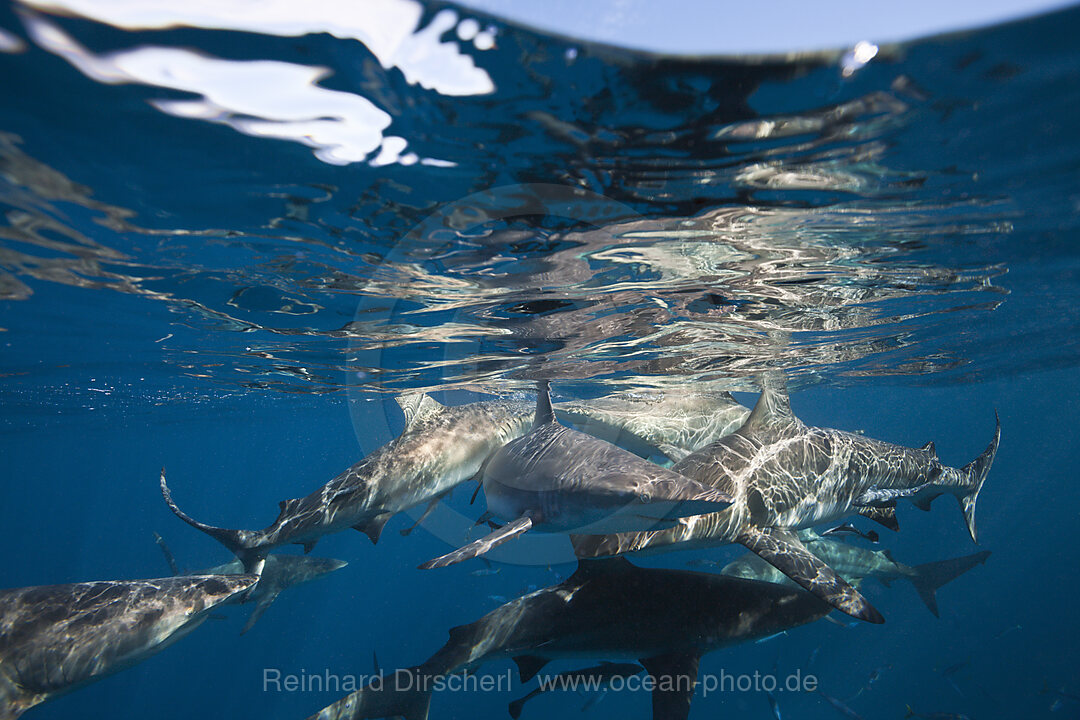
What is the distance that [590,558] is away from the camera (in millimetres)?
6160

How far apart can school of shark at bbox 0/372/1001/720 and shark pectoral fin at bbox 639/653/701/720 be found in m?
0.02

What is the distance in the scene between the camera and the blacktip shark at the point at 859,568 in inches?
384

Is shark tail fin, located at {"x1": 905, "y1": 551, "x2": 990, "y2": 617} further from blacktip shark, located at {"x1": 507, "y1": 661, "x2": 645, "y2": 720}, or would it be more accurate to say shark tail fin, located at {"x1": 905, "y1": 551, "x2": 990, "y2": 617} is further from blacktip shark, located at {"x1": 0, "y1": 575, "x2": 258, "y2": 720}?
blacktip shark, located at {"x1": 0, "y1": 575, "x2": 258, "y2": 720}

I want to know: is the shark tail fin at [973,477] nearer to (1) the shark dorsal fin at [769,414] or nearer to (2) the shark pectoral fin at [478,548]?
(1) the shark dorsal fin at [769,414]

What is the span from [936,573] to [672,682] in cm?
741

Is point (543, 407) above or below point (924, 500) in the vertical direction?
above

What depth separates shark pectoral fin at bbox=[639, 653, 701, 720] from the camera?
5395 millimetres

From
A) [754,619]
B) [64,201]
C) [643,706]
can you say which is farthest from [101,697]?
[754,619]

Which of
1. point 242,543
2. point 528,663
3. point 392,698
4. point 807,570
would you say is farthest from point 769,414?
point 242,543

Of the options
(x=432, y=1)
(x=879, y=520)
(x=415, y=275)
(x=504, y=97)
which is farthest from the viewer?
(x=415, y=275)

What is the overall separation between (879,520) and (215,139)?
10.6m

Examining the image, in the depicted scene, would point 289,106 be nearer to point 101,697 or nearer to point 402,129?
point 402,129

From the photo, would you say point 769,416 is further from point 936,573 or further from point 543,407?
point 936,573

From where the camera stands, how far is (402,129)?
560cm
